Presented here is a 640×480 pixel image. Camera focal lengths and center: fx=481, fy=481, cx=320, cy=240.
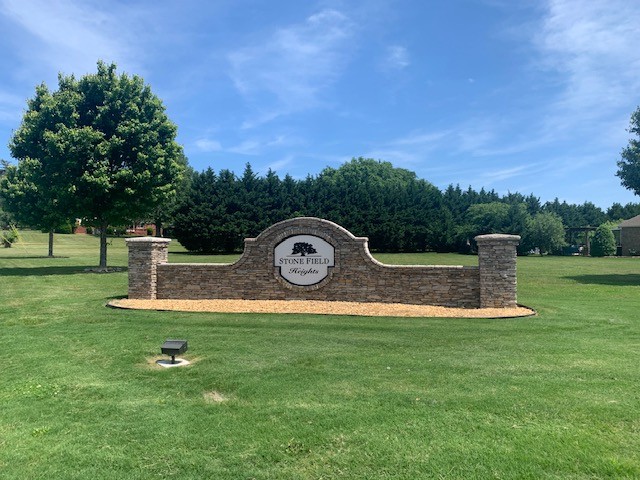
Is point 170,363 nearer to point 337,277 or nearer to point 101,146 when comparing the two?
point 337,277

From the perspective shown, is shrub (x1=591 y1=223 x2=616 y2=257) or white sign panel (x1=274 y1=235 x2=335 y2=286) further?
shrub (x1=591 y1=223 x2=616 y2=257)

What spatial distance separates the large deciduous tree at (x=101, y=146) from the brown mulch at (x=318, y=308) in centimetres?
1032

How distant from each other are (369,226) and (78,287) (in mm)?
28939

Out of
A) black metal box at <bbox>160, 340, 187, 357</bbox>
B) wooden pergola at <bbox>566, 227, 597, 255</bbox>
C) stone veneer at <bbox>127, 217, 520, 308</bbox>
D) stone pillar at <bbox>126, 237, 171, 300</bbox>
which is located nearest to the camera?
black metal box at <bbox>160, 340, 187, 357</bbox>

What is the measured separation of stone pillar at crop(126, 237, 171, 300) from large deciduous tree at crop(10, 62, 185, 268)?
29.0 ft

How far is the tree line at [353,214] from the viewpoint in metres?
39.2

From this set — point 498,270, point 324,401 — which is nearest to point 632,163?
point 498,270

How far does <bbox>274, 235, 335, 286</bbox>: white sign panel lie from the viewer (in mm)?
12258

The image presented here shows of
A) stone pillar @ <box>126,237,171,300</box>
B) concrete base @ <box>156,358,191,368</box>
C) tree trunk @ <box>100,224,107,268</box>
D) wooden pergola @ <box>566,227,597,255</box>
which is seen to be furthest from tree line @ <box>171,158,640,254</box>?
concrete base @ <box>156,358,191,368</box>

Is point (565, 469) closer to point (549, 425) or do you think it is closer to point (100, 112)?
point (549, 425)

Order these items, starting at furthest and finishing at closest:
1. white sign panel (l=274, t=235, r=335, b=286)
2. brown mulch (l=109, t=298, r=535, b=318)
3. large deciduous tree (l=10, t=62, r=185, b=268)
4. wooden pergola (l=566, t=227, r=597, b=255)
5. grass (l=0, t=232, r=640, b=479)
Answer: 1. wooden pergola (l=566, t=227, r=597, b=255)
2. large deciduous tree (l=10, t=62, r=185, b=268)
3. white sign panel (l=274, t=235, r=335, b=286)
4. brown mulch (l=109, t=298, r=535, b=318)
5. grass (l=0, t=232, r=640, b=479)

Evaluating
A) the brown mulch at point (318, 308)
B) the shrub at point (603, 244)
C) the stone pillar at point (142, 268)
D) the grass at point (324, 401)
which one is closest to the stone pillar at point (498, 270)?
the brown mulch at point (318, 308)

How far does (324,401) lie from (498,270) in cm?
743

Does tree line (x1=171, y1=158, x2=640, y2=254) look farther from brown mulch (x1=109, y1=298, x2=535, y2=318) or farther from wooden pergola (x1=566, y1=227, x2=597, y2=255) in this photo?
brown mulch (x1=109, y1=298, x2=535, y2=318)
